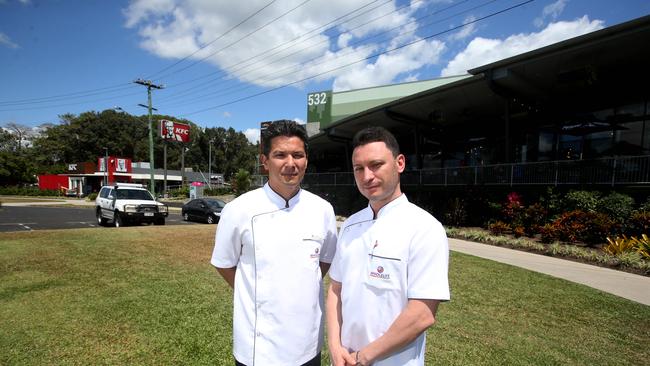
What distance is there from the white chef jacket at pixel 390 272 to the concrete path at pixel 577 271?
6830 millimetres

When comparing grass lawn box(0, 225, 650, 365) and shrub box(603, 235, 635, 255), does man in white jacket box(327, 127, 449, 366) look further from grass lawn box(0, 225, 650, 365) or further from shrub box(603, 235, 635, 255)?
shrub box(603, 235, 635, 255)

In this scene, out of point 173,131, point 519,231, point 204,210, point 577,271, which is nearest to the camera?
point 577,271

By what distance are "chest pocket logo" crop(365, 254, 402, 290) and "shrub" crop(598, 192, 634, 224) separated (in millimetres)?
12178

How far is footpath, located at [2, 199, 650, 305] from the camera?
6629 millimetres

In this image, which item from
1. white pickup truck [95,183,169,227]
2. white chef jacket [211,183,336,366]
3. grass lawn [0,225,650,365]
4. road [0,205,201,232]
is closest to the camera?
white chef jacket [211,183,336,366]

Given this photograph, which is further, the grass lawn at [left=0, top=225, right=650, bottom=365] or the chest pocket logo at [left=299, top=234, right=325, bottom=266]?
the grass lawn at [left=0, top=225, right=650, bottom=365]

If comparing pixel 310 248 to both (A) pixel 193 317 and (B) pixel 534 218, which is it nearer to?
(A) pixel 193 317

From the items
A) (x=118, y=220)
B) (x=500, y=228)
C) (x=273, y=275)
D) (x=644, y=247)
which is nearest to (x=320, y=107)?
(x=118, y=220)

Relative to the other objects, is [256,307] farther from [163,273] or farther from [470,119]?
[470,119]

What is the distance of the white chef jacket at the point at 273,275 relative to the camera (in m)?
1.94

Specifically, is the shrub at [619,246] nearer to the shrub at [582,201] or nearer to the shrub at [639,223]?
the shrub at [639,223]

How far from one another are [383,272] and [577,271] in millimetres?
8806

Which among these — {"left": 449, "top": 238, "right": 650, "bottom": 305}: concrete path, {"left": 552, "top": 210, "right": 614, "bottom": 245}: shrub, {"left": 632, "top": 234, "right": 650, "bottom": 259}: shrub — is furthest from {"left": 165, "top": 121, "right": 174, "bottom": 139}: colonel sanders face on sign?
{"left": 632, "top": 234, "right": 650, "bottom": 259}: shrub

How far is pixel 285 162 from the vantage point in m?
2.04
